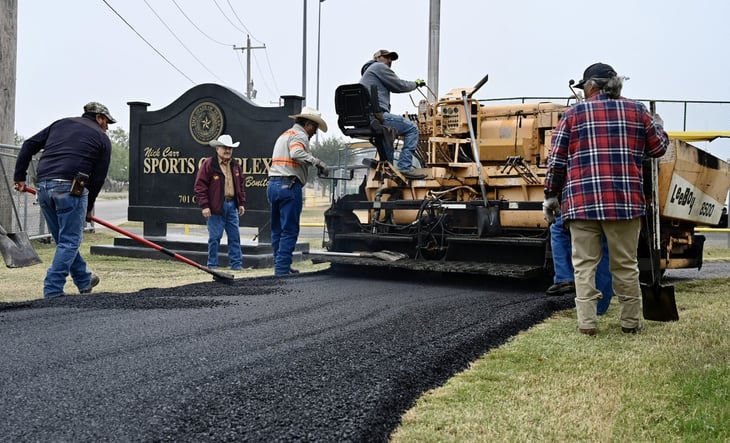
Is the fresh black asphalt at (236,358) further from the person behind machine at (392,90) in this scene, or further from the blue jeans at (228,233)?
the blue jeans at (228,233)

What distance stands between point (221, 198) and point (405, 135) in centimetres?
248

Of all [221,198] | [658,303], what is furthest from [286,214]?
[658,303]

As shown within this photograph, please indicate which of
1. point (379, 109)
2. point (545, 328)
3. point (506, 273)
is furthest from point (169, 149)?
point (545, 328)

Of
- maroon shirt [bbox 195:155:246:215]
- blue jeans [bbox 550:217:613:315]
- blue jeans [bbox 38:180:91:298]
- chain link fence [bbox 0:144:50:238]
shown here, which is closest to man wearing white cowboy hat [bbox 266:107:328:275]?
maroon shirt [bbox 195:155:246:215]

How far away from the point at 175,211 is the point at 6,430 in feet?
28.8

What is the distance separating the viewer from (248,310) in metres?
5.02

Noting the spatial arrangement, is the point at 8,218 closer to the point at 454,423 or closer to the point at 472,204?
the point at 472,204

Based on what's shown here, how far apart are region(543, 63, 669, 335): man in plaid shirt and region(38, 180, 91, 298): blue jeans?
12.1 ft

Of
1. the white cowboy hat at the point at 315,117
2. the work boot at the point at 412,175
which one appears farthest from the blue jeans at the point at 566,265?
the white cowboy hat at the point at 315,117

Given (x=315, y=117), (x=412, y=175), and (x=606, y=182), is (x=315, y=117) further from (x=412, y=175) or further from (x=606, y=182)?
(x=606, y=182)

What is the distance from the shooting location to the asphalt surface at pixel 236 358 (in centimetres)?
264

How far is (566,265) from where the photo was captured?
5875mm

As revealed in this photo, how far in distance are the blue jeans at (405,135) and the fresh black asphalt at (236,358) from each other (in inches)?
79.3

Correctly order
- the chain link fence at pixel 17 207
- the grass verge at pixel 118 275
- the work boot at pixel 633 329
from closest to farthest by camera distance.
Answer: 1. the work boot at pixel 633 329
2. the grass verge at pixel 118 275
3. the chain link fence at pixel 17 207
